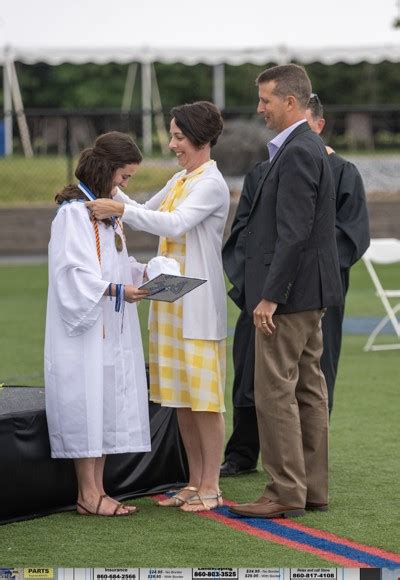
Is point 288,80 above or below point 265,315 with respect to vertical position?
above

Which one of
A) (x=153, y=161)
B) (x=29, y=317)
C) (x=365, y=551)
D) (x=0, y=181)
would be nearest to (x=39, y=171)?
(x=0, y=181)

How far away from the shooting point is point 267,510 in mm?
6348

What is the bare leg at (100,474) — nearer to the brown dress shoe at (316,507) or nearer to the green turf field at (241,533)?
the green turf field at (241,533)

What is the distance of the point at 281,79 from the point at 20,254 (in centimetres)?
1549

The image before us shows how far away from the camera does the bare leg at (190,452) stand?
21.8ft

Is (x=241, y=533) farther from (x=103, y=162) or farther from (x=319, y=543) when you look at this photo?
(x=103, y=162)

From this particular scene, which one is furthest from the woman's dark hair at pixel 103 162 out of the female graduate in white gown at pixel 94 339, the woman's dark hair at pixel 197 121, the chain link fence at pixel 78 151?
the chain link fence at pixel 78 151

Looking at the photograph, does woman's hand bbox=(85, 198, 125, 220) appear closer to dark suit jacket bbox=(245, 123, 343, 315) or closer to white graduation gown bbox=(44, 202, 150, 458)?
white graduation gown bbox=(44, 202, 150, 458)

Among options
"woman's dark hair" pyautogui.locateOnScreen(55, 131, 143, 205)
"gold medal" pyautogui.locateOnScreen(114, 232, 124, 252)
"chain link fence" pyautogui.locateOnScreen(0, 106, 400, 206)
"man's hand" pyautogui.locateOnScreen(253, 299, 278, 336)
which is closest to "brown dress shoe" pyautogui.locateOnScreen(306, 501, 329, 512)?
"man's hand" pyautogui.locateOnScreen(253, 299, 278, 336)

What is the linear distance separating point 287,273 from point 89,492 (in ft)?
4.57

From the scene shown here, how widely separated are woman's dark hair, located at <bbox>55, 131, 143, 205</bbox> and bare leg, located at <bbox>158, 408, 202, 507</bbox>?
3.79 feet

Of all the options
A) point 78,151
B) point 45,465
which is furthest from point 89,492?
point 78,151

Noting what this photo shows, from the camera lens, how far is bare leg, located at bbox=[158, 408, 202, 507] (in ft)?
21.8

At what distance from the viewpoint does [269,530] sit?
6.15 metres
